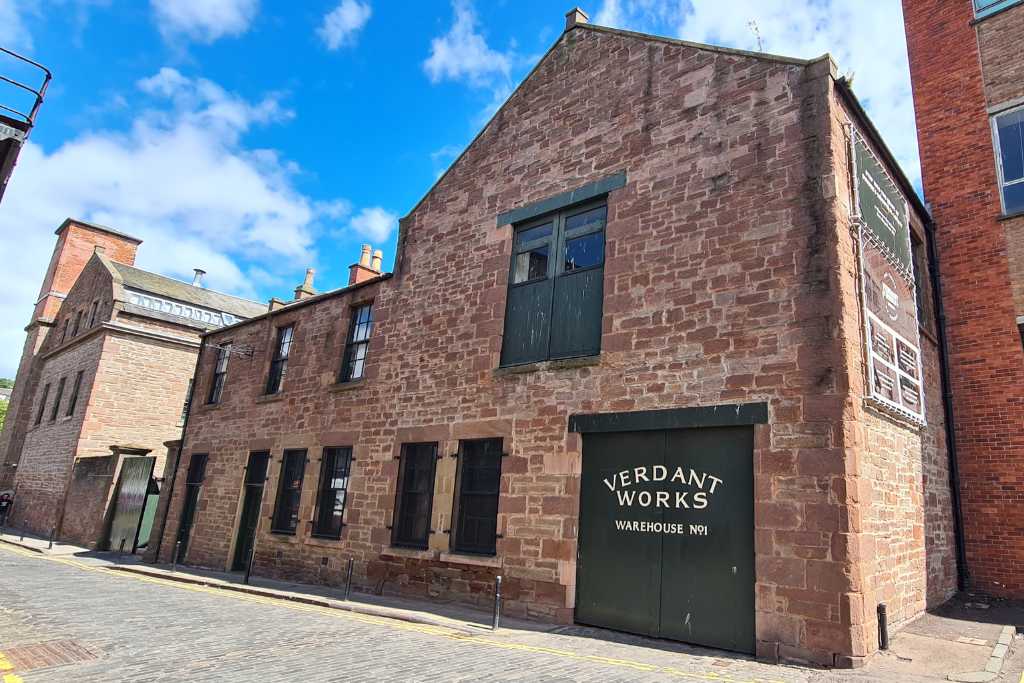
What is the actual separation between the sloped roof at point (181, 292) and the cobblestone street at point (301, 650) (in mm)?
21258

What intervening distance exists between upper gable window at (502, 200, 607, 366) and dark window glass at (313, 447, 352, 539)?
4.88 meters

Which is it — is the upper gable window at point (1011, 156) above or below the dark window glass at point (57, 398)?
above

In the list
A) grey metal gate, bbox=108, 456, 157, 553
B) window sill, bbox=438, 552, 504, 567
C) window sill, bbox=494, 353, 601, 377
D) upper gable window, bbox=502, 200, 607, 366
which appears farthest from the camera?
grey metal gate, bbox=108, 456, 157, 553

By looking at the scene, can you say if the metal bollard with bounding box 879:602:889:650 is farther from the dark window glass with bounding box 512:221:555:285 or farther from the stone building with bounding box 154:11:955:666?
the dark window glass with bounding box 512:221:555:285

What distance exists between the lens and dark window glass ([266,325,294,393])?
16891mm

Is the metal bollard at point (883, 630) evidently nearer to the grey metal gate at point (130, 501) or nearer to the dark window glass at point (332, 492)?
the dark window glass at point (332, 492)

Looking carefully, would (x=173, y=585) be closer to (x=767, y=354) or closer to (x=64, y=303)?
(x=767, y=354)

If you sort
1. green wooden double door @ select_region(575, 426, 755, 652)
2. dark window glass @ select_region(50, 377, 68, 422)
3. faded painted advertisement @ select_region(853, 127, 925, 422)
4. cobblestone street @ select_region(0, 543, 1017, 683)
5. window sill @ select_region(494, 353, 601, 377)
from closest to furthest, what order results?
cobblestone street @ select_region(0, 543, 1017, 683) < green wooden double door @ select_region(575, 426, 755, 652) < faded painted advertisement @ select_region(853, 127, 925, 422) < window sill @ select_region(494, 353, 601, 377) < dark window glass @ select_region(50, 377, 68, 422)

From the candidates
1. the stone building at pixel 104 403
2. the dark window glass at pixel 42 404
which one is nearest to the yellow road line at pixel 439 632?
the stone building at pixel 104 403

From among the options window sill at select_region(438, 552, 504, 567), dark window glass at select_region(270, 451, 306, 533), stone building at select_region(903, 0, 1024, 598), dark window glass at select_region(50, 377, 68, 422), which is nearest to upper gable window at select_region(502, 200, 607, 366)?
window sill at select_region(438, 552, 504, 567)

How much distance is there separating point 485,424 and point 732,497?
14.9ft

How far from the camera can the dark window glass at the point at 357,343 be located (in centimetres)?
1467

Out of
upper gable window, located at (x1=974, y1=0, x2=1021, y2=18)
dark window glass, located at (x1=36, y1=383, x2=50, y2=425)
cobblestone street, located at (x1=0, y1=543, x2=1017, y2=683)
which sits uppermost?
upper gable window, located at (x1=974, y1=0, x2=1021, y2=18)

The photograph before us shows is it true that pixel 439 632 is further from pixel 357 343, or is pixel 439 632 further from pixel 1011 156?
pixel 1011 156
